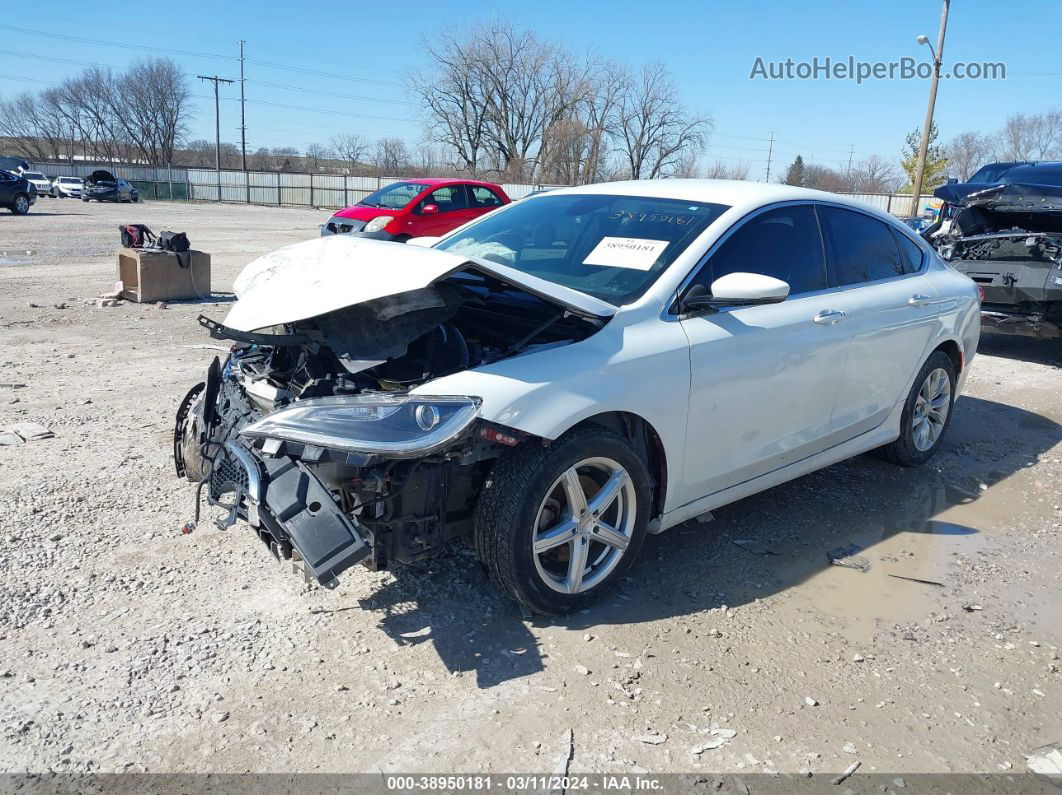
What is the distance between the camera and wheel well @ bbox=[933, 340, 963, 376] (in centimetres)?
520

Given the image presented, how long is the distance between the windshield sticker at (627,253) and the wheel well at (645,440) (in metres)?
0.73

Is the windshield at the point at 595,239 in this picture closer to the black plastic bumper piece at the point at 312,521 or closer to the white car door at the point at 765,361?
the white car door at the point at 765,361

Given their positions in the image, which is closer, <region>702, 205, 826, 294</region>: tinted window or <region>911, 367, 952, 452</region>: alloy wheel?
<region>702, 205, 826, 294</region>: tinted window

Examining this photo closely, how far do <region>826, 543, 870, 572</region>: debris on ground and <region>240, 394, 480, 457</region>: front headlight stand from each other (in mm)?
2182

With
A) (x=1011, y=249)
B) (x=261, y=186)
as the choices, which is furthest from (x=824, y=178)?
(x=1011, y=249)

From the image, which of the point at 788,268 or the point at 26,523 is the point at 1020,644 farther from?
the point at 26,523

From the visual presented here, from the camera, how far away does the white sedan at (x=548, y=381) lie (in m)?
2.87

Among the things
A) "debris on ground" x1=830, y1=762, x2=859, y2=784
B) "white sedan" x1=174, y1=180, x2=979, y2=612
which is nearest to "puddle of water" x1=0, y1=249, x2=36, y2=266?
"white sedan" x1=174, y1=180, x2=979, y2=612

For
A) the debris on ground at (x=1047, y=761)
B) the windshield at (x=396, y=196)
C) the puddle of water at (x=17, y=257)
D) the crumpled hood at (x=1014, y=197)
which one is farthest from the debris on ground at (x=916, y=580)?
the windshield at (x=396, y=196)

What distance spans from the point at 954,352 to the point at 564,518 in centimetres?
346

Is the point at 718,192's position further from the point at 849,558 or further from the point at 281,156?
the point at 281,156

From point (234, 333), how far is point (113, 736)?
151cm

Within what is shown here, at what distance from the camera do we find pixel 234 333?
3252 mm

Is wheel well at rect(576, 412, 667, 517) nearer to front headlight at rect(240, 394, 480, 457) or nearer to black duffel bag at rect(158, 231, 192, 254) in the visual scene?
front headlight at rect(240, 394, 480, 457)
